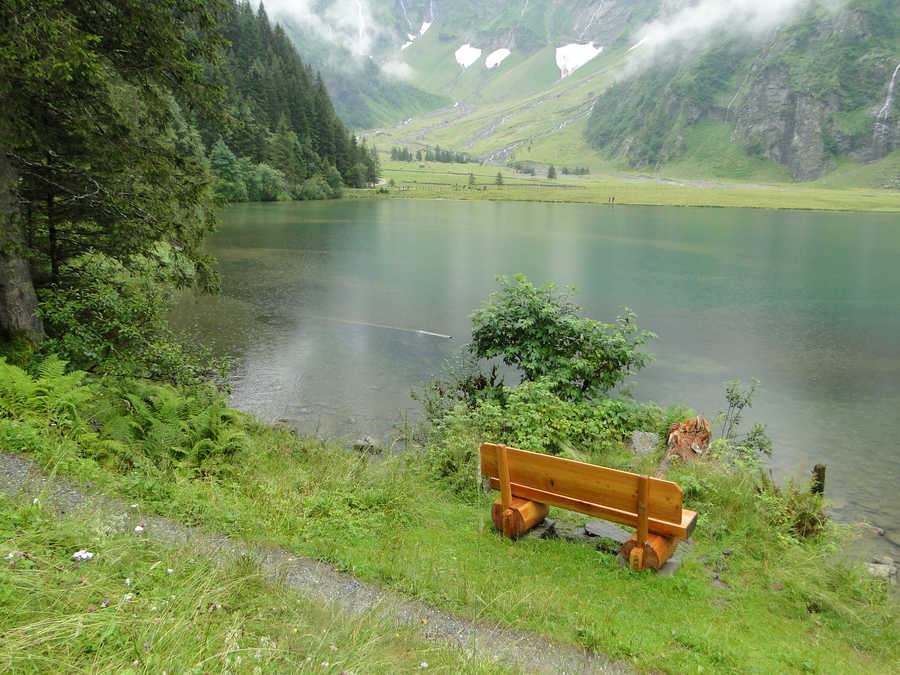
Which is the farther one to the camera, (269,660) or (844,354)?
(844,354)

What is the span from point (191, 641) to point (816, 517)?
814 cm

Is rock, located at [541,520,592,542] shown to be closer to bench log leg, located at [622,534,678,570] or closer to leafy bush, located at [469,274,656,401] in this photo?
bench log leg, located at [622,534,678,570]

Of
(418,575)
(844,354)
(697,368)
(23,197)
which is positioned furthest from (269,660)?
(844,354)

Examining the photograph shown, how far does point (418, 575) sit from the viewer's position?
530 cm

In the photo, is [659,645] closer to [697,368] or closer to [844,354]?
[697,368]

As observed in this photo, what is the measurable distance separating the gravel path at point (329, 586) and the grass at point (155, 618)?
11.6 inches

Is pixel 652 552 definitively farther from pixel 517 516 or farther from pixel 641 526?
pixel 517 516

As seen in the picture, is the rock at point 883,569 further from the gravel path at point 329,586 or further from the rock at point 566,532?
the gravel path at point 329,586

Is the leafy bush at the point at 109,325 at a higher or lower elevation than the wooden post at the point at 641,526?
higher

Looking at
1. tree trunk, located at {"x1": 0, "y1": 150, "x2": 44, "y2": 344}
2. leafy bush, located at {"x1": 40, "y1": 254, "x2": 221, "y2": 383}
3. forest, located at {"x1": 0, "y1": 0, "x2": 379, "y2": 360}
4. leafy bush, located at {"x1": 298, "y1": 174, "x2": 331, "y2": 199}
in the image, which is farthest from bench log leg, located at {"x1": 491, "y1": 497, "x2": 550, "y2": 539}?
leafy bush, located at {"x1": 298, "y1": 174, "x2": 331, "y2": 199}

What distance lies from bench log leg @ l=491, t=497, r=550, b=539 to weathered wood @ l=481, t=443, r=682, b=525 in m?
0.17

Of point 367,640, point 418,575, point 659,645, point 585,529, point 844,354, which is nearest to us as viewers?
point 367,640

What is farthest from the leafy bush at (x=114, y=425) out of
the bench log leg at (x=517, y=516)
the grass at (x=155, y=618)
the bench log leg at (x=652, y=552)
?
the bench log leg at (x=652, y=552)

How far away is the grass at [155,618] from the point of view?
2.88 meters
